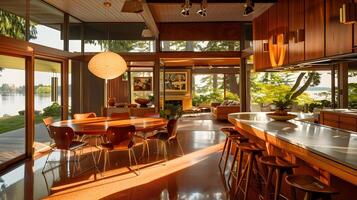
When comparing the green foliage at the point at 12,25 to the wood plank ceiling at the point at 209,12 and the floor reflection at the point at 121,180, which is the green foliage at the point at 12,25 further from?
the wood plank ceiling at the point at 209,12

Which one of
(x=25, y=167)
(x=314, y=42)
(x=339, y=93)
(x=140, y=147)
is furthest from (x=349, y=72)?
(x=25, y=167)

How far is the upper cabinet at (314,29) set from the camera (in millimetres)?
3275

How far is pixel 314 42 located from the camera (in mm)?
3441

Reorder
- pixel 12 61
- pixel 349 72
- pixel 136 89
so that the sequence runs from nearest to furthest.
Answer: pixel 349 72 → pixel 12 61 → pixel 136 89

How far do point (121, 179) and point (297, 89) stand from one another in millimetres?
6144

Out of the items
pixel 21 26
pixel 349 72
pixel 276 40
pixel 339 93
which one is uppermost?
pixel 21 26

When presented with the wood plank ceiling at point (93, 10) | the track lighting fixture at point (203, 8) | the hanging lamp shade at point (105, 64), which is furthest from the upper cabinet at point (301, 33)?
the wood plank ceiling at point (93, 10)

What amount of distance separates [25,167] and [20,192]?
1297 millimetres

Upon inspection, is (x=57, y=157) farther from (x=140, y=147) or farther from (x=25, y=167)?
(x=140, y=147)

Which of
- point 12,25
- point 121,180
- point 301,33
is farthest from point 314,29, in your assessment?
point 12,25

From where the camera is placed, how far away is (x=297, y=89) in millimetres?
8367

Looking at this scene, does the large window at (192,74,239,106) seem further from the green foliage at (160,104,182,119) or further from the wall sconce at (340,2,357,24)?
the wall sconce at (340,2,357,24)

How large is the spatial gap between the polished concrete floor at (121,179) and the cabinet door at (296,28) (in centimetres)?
197

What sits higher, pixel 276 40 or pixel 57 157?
pixel 276 40
